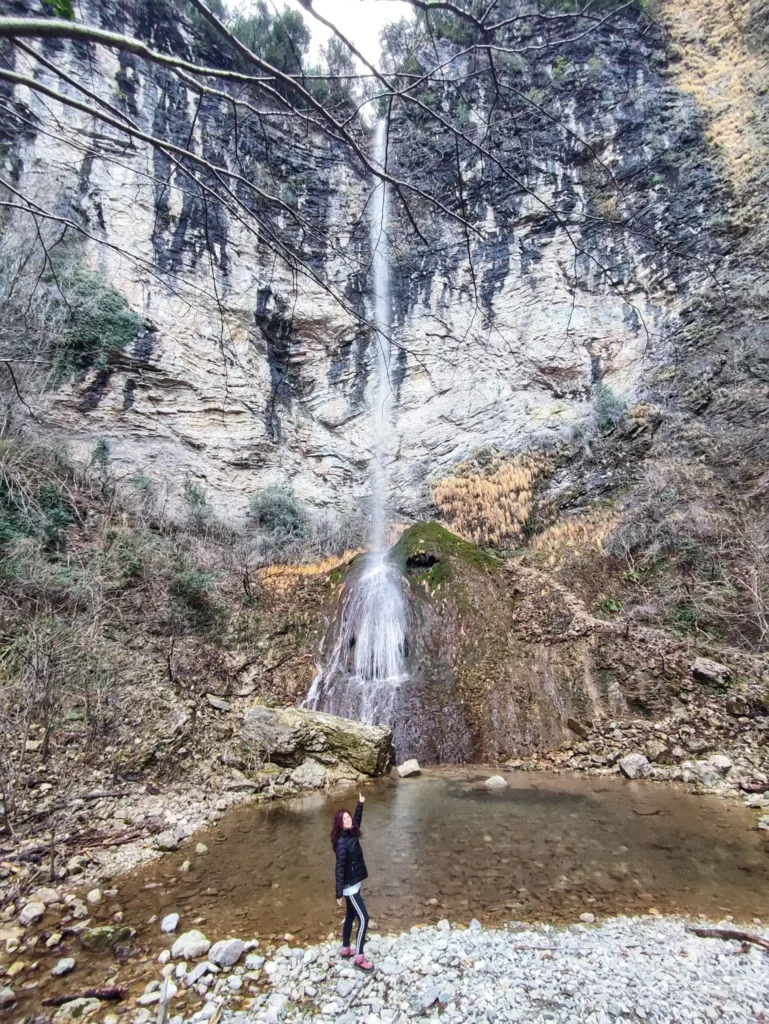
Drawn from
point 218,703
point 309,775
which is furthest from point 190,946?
point 218,703

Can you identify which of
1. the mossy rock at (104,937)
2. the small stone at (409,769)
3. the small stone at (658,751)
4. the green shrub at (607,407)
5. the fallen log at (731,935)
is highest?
the green shrub at (607,407)

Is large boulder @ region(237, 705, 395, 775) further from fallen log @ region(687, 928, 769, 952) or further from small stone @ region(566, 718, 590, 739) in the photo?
fallen log @ region(687, 928, 769, 952)

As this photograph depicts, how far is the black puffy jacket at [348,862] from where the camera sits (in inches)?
126

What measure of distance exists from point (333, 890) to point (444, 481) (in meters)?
11.1

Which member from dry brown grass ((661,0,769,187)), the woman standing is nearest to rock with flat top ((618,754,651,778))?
the woman standing

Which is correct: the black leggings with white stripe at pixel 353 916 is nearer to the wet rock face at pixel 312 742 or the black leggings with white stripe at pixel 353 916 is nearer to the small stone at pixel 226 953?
the small stone at pixel 226 953

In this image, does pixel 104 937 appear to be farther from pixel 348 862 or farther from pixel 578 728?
pixel 578 728

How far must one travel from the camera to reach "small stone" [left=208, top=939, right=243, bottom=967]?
10.1 feet

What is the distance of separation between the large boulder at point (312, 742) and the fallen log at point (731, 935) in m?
4.45

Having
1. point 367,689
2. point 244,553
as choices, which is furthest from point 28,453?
point 367,689

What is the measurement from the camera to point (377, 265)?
16.1 metres

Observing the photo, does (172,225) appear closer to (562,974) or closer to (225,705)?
(225,705)

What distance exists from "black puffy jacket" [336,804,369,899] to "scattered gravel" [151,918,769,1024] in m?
0.43

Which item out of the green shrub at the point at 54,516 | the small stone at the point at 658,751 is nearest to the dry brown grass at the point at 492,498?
the small stone at the point at 658,751
